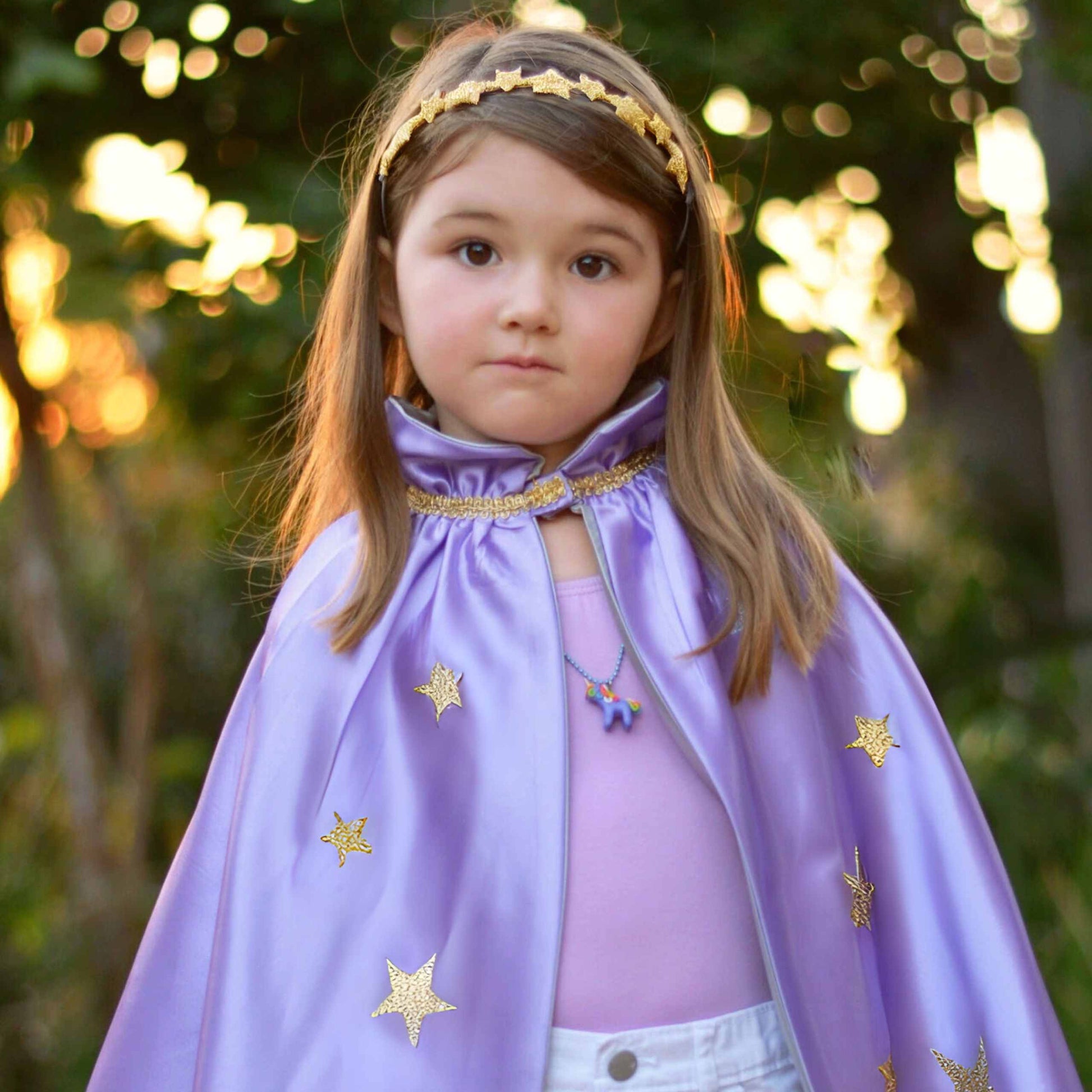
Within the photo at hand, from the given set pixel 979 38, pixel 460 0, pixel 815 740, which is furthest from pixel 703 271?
pixel 979 38

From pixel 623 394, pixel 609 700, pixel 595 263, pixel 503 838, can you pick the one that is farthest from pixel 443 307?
pixel 503 838

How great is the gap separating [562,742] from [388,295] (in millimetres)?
717

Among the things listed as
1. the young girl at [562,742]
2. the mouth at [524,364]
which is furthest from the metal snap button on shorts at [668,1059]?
the mouth at [524,364]

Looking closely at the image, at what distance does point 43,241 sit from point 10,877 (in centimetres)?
211

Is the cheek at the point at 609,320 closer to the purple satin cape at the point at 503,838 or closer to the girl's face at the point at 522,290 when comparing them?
the girl's face at the point at 522,290

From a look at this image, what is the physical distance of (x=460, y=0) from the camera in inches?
121

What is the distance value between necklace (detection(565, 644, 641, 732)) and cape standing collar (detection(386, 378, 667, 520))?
0.23 m

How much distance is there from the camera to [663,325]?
1990mm

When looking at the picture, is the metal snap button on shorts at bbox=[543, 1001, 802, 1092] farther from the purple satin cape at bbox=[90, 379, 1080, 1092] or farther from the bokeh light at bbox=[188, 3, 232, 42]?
the bokeh light at bbox=[188, 3, 232, 42]

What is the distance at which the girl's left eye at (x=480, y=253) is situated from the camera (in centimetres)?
175

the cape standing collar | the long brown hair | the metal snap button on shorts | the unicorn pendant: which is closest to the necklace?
the unicorn pendant

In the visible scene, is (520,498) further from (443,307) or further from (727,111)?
(727,111)

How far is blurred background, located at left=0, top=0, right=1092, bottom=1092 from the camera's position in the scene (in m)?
2.71

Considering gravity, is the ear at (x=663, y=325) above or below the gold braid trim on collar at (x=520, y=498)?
above
